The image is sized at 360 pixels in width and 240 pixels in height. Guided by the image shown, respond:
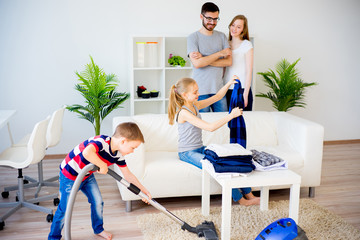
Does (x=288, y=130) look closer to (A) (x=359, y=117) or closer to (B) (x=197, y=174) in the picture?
(B) (x=197, y=174)

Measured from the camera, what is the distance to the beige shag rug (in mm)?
2713

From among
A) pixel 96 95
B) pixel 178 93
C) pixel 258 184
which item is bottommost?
pixel 258 184

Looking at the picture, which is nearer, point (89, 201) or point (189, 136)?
point (89, 201)

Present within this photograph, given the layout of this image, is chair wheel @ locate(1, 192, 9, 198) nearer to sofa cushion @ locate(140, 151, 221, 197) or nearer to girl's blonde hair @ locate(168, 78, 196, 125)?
sofa cushion @ locate(140, 151, 221, 197)

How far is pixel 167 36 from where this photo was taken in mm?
4500

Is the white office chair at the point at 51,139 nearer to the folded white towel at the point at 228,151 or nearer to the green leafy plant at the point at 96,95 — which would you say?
the green leafy plant at the point at 96,95

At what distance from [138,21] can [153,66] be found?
60cm

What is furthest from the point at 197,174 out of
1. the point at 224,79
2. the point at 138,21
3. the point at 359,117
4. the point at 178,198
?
the point at 359,117

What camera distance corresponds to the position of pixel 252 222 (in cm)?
290

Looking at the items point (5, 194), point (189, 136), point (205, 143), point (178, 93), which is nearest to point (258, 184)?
point (189, 136)

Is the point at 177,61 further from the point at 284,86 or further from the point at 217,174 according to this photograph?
the point at 217,174

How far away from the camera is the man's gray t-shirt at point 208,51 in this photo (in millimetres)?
3814

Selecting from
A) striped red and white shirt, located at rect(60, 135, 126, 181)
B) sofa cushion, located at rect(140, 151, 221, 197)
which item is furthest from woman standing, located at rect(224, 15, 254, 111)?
striped red and white shirt, located at rect(60, 135, 126, 181)

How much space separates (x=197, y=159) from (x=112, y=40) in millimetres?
2278
